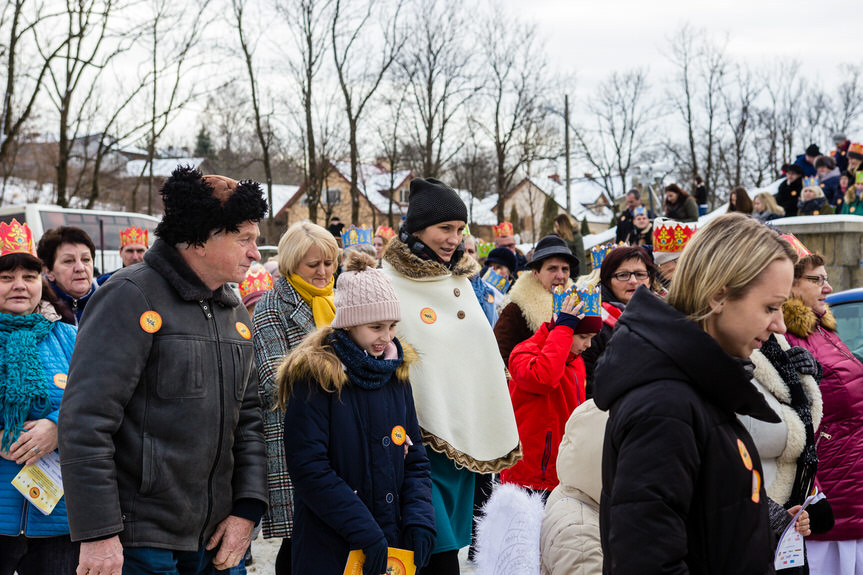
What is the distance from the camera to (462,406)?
3539 mm

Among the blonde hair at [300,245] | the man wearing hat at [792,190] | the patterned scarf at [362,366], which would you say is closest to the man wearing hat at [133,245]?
the blonde hair at [300,245]

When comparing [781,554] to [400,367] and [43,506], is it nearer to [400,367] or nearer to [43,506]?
[400,367]

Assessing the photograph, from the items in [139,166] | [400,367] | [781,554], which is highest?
[139,166]

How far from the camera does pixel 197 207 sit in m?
2.57

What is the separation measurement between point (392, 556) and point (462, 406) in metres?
0.94

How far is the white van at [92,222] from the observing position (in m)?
16.4

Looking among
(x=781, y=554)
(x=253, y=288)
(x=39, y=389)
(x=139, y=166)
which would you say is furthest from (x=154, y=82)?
(x=781, y=554)

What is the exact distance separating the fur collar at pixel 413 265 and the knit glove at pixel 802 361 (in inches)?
61.7

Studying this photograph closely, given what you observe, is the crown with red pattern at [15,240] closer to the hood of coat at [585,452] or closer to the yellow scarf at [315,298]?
the yellow scarf at [315,298]

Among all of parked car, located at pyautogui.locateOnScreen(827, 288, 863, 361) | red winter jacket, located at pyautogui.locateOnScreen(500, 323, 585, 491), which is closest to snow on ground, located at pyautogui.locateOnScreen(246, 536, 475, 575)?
red winter jacket, located at pyautogui.locateOnScreen(500, 323, 585, 491)

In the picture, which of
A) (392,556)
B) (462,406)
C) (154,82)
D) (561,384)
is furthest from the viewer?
(154,82)

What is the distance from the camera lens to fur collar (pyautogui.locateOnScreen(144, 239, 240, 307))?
2.54 meters

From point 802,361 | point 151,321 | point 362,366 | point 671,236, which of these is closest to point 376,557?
point 362,366

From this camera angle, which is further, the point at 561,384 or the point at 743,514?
the point at 561,384
